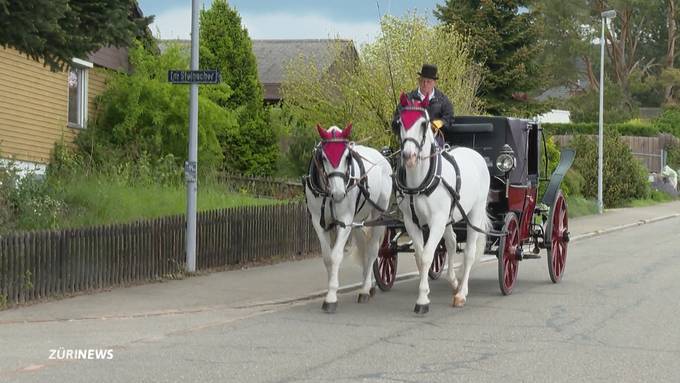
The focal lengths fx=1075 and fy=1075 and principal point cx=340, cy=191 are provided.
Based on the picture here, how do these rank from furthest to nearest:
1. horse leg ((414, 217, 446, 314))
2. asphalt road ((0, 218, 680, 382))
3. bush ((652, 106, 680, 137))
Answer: bush ((652, 106, 680, 137)) < horse leg ((414, 217, 446, 314)) < asphalt road ((0, 218, 680, 382))

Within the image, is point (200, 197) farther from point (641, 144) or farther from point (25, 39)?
point (641, 144)

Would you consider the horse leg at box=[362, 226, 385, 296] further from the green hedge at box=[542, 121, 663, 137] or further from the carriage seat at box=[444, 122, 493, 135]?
the green hedge at box=[542, 121, 663, 137]

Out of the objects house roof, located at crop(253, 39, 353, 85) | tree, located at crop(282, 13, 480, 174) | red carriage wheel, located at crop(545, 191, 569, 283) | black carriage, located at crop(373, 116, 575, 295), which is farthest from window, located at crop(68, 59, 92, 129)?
house roof, located at crop(253, 39, 353, 85)

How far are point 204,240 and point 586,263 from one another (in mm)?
7337

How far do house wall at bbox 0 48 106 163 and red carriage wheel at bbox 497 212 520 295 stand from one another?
1107cm

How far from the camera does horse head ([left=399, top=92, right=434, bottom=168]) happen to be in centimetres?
1162

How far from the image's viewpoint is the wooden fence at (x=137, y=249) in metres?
12.7

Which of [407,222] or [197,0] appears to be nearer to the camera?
[407,222]

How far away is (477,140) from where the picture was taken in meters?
14.9

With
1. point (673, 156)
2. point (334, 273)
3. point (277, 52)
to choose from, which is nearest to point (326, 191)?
point (334, 273)

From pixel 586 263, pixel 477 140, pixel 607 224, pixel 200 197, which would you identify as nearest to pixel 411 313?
pixel 477 140

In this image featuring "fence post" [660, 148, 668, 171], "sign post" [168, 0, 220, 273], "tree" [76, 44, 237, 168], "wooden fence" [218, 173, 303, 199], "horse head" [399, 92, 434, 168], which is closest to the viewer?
"horse head" [399, 92, 434, 168]

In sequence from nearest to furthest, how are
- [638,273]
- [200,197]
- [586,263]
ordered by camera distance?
1. [638,273]
2. [586,263]
3. [200,197]

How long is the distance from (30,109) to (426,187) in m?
12.7
